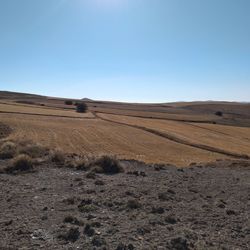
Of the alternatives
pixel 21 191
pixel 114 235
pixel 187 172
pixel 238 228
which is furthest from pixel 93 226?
pixel 187 172

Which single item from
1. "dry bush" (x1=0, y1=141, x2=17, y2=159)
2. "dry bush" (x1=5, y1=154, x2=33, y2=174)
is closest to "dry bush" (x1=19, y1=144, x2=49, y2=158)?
"dry bush" (x1=0, y1=141, x2=17, y2=159)

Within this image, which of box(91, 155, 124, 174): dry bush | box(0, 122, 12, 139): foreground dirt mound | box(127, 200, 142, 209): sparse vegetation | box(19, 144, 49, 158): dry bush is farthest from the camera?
box(0, 122, 12, 139): foreground dirt mound

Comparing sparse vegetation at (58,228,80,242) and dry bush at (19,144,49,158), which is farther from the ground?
sparse vegetation at (58,228,80,242)

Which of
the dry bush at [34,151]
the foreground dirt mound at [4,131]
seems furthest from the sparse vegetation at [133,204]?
the foreground dirt mound at [4,131]

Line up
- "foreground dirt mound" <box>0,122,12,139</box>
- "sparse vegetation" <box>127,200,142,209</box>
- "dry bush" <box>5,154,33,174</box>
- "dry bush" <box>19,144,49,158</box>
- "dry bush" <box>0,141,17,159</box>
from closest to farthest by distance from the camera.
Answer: "sparse vegetation" <box>127,200,142,209</box>, "dry bush" <box>5,154,33,174</box>, "dry bush" <box>0,141,17,159</box>, "dry bush" <box>19,144,49,158</box>, "foreground dirt mound" <box>0,122,12,139</box>

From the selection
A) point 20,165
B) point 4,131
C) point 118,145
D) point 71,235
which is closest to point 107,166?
point 20,165

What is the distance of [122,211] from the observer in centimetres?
1320

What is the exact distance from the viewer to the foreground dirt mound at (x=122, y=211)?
10.0 meters

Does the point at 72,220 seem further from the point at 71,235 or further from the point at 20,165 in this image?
the point at 20,165

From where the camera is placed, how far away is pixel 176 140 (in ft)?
177

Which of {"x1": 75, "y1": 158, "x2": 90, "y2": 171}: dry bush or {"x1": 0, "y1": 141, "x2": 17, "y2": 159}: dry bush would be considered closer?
{"x1": 75, "y1": 158, "x2": 90, "y2": 171}: dry bush

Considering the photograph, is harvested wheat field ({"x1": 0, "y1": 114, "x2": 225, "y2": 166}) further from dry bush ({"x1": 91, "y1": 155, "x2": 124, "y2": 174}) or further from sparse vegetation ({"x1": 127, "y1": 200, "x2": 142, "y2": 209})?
sparse vegetation ({"x1": 127, "y1": 200, "x2": 142, "y2": 209})

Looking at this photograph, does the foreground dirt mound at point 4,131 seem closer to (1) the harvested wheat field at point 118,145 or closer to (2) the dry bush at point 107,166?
(1) the harvested wheat field at point 118,145

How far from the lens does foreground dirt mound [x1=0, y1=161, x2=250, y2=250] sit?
10023mm
